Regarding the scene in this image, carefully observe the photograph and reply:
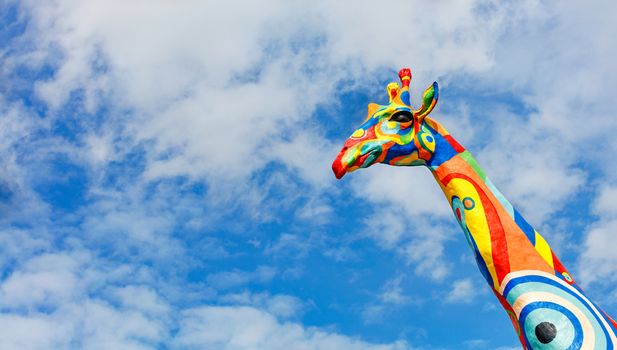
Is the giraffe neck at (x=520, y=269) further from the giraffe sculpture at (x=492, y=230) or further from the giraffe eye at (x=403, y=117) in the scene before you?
the giraffe eye at (x=403, y=117)

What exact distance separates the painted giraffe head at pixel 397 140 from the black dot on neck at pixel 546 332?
9.56 ft

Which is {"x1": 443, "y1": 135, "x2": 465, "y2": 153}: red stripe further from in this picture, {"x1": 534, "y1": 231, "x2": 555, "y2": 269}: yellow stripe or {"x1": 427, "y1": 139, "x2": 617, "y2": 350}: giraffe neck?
{"x1": 534, "y1": 231, "x2": 555, "y2": 269}: yellow stripe

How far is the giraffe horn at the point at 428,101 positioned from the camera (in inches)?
385

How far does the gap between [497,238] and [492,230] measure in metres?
0.14

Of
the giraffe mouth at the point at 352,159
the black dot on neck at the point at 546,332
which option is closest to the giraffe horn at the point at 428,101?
the giraffe mouth at the point at 352,159

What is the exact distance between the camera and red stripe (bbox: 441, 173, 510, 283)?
27.8ft

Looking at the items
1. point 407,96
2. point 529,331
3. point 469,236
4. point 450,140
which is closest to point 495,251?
point 469,236

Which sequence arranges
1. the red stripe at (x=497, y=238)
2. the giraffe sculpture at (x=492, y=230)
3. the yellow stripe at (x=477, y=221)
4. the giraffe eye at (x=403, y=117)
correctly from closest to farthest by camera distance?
the giraffe sculpture at (x=492, y=230), the red stripe at (x=497, y=238), the yellow stripe at (x=477, y=221), the giraffe eye at (x=403, y=117)

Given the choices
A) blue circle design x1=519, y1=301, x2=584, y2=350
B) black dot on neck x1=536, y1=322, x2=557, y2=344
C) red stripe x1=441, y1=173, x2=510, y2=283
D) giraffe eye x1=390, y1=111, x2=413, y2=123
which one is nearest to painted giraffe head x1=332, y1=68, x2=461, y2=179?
giraffe eye x1=390, y1=111, x2=413, y2=123

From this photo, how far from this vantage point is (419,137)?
381 inches

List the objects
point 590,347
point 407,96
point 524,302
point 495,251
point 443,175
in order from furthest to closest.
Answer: point 407,96 < point 443,175 < point 495,251 < point 524,302 < point 590,347

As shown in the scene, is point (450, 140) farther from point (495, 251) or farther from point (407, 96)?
point (495, 251)

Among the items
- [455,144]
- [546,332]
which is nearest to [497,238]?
[546,332]

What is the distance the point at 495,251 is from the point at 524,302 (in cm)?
81
